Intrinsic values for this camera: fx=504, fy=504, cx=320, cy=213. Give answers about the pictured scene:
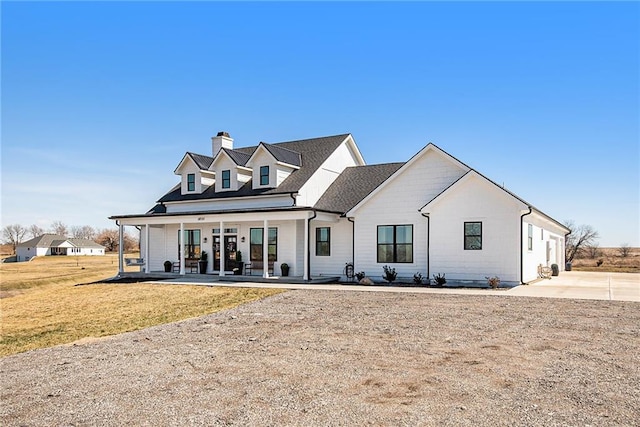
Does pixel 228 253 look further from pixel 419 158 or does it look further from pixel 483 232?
pixel 483 232

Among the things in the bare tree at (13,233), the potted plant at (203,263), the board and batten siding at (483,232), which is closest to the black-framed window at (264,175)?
the potted plant at (203,263)

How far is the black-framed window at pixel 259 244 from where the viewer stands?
25.9 meters

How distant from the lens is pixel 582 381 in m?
6.98

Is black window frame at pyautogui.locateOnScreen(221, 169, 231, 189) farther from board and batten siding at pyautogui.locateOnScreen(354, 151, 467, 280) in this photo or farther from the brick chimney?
board and batten siding at pyautogui.locateOnScreen(354, 151, 467, 280)

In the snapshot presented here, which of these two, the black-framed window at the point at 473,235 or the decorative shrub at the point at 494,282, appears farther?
the black-framed window at the point at 473,235

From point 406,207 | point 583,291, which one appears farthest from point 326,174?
point 583,291

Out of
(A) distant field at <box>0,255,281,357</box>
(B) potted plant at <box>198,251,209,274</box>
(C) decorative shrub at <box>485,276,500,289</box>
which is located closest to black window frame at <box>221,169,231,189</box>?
(B) potted plant at <box>198,251,209,274</box>

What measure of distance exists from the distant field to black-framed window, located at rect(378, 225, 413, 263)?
6.05 meters

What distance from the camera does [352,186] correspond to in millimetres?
26938

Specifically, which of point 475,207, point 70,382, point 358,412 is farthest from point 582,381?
point 475,207

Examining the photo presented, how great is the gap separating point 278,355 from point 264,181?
18763 mm

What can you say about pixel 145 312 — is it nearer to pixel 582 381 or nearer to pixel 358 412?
pixel 358 412

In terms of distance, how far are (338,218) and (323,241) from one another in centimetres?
143

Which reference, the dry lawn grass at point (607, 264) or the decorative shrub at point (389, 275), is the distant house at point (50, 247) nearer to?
the dry lawn grass at point (607, 264)
